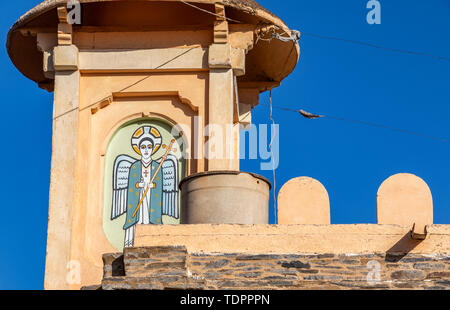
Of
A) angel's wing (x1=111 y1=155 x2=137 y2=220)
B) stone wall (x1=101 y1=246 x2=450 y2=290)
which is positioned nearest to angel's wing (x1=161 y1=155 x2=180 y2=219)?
angel's wing (x1=111 y1=155 x2=137 y2=220)

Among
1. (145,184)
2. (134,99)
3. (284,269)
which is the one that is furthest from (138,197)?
(284,269)

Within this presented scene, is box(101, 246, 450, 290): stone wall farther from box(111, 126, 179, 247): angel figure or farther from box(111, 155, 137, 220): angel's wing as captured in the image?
box(111, 155, 137, 220): angel's wing

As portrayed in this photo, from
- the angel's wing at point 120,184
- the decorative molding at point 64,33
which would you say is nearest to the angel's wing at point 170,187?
the angel's wing at point 120,184

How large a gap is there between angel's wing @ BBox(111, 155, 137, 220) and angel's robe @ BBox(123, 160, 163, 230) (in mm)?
58

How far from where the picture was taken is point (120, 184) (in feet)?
59.9

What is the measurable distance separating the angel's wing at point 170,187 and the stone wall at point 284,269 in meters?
3.37

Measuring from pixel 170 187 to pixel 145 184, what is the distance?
36 centimetres

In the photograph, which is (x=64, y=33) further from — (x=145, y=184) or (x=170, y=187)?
(x=170, y=187)

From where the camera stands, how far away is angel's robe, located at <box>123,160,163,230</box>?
1792 centimetres

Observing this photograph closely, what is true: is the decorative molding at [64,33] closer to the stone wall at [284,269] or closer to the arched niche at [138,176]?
the arched niche at [138,176]

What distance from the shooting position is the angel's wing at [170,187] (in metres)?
18.0
